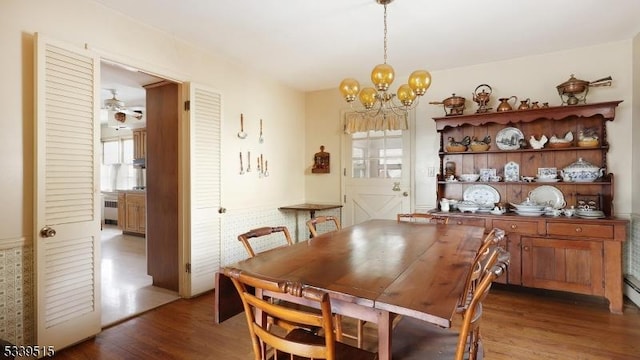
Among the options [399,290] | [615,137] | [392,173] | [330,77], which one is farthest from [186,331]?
[615,137]

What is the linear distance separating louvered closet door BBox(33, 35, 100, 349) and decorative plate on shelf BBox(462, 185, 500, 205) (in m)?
3.79

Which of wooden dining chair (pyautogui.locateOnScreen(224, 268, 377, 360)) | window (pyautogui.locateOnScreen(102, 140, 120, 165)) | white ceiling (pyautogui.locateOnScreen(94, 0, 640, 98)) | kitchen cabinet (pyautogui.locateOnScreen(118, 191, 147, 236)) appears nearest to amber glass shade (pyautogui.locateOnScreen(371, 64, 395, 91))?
white ceiling (pyautogui.locateOnScreen(94, 0, 640, 98))

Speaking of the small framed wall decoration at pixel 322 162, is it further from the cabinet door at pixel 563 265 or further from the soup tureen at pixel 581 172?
the soup tureen at pixel 581 172

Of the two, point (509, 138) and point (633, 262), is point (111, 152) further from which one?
point (633, 262)

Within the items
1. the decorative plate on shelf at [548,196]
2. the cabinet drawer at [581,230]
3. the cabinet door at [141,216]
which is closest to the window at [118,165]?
the cabinet door at [141,216]

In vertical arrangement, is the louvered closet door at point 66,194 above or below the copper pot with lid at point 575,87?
below

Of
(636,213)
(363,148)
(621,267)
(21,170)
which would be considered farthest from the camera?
(363,148)

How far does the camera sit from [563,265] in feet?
10.00

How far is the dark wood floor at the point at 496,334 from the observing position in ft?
7.30

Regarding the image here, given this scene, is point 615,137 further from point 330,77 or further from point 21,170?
point 21,170

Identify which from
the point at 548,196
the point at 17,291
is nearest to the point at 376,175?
the point at 548,196

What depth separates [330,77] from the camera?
14.1 feet

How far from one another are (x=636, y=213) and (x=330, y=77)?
355 cm

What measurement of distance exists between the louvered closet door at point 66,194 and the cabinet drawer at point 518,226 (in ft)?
11.9
